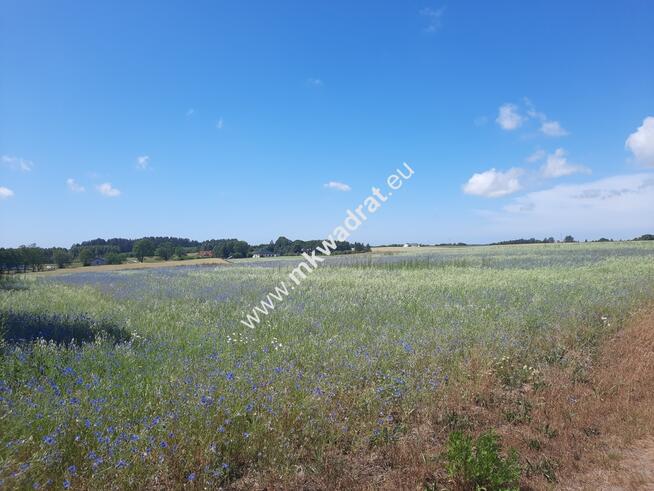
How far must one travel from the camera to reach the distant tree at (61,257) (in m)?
44.8

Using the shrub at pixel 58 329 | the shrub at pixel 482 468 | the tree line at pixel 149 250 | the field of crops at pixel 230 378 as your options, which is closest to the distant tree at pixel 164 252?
the tree line at pixel 149 250

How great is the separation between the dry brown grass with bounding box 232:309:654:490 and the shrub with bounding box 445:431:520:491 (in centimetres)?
21

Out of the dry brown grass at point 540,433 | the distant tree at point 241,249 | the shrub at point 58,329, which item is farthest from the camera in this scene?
the distant tree at point 241,249

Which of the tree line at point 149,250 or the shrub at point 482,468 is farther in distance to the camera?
the tree line at point 149,250

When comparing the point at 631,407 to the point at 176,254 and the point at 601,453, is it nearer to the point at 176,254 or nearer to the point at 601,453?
the point at 601,453

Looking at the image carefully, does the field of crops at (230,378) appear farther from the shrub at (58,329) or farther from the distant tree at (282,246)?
the distant tree at (282,246)

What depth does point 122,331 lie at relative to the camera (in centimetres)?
684

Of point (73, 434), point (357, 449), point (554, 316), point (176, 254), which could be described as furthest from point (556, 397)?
point (176, 254)

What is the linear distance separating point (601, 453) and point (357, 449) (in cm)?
239

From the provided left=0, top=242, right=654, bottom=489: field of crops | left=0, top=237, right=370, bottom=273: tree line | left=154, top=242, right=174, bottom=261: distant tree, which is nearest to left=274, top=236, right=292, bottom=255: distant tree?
left=0, top=237, right=370, bottom=273: tree line

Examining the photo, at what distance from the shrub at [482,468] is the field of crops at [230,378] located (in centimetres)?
88

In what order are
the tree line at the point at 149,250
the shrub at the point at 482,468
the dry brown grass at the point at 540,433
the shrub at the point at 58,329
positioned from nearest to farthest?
the shrub at the point at 482,468, the dry brown grass at the point at 540,433, the shrub at the point at 58,329, the tree line at the point at 149,250

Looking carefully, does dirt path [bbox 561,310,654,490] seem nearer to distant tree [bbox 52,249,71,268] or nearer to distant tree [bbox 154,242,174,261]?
distant tree [bbox 52,249,71,268]

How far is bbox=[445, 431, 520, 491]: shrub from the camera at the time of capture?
2.91 meters
